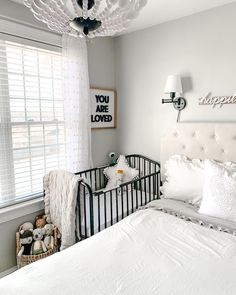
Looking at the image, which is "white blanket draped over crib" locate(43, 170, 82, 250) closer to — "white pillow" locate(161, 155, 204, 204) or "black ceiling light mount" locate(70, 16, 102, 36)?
"white pillow" locate(161, 155, 204, 204)

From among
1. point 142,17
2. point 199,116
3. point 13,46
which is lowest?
point 199,116

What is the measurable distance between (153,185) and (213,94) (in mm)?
1134

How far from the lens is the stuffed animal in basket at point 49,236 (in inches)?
84.1

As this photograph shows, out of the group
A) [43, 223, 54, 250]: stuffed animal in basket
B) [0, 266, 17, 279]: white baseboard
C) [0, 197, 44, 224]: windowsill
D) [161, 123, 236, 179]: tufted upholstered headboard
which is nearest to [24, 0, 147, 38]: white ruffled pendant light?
[161, 123, 236, 179]: tufted upholstered headboard

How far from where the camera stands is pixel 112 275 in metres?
1.14

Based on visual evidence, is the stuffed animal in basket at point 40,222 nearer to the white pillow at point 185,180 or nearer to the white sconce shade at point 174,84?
the white pillow at point 185,180

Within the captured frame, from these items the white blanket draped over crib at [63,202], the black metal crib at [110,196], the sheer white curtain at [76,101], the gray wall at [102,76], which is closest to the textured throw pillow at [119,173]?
the black metal crib at [110,196]

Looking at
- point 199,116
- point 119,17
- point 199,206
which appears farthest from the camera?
point 199,116

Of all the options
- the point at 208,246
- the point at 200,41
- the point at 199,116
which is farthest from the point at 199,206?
the point at 200,41

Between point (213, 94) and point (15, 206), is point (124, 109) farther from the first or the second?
point (15, 206)

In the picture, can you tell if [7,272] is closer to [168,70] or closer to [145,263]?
[145,263]

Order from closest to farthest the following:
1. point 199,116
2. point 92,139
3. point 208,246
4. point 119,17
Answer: point 119,17 → point 208,246 → point 199,116 → point 92,139

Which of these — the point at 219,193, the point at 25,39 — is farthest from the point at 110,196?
the point at 25,39

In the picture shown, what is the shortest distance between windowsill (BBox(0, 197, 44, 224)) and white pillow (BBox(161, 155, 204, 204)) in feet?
4.06
